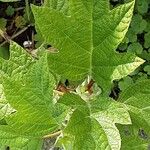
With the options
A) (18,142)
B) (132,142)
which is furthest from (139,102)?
(18,142)

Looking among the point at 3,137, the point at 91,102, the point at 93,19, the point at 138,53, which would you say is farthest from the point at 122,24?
the point at 138,53

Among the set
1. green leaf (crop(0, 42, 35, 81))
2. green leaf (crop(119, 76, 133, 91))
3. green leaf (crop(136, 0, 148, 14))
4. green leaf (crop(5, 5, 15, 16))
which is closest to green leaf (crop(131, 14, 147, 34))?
green leaf (crop(136, 0, 148, 14))

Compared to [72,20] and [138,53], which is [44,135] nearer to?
[72,20]

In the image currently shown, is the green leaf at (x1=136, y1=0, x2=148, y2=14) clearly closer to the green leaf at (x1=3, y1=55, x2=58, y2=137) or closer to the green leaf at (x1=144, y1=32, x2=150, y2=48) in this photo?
the green leaf at (x1=144, y1=32, x2=150, y2=48)

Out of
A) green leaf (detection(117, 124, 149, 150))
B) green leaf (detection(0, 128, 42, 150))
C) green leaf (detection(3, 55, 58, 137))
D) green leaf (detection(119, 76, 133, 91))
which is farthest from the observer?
green leaf (detection(119, 76, 133, 91))

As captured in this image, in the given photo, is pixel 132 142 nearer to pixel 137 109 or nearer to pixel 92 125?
pixel 137 109
